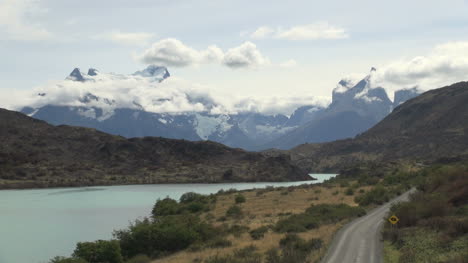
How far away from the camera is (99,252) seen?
1411 inches

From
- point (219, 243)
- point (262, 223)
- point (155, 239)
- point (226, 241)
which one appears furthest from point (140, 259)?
point (262, 223)

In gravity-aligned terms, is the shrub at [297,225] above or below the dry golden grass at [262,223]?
above

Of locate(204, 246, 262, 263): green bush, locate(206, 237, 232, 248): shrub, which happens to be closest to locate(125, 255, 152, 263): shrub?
locate(206, 237, 232, 248): shrub

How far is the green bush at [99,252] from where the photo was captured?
3591 centimetres

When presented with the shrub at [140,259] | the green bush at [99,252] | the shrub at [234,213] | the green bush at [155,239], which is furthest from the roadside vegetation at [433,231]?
the shrub at [234,213]

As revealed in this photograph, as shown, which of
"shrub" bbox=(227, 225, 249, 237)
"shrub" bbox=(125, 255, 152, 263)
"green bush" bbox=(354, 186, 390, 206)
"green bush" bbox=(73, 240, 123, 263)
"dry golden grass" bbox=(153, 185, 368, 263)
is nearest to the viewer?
"green bush" bbox=(73, 240, 123, 263)

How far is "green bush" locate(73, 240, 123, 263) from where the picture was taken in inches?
1414

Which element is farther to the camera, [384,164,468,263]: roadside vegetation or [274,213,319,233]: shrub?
[274,213,319,233]: shrub

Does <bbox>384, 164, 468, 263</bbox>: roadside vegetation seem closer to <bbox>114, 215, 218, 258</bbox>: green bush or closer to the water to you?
<bbox>114, 215, 218, 258</bbox>: green bush

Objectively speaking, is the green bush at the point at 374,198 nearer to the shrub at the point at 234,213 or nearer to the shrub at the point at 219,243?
the shrub at the point at 234,213

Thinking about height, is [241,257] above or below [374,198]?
below

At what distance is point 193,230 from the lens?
4488cm

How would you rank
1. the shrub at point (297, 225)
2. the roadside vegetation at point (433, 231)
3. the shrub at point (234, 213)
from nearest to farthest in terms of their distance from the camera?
the roadside vegetation at point (433, 231)
the shrub at point (297, 225)
the shrub at point (234, 213)

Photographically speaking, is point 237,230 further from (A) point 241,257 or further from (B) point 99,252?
(B) point 99,252
